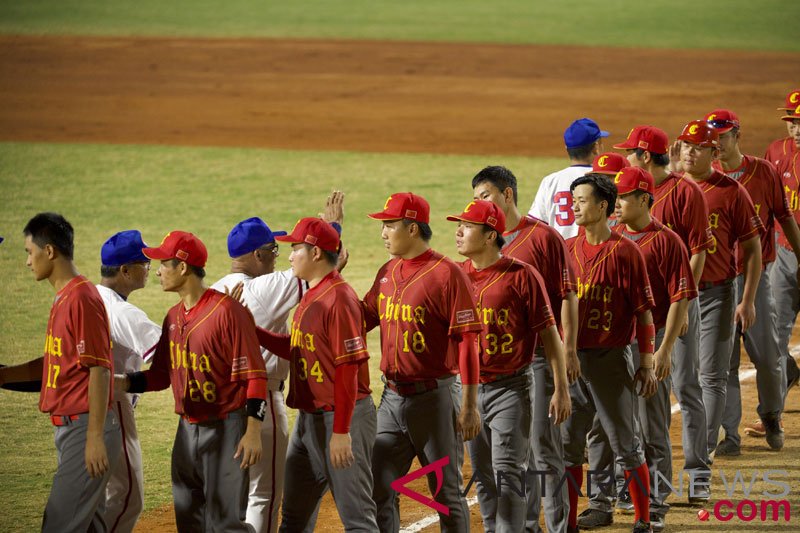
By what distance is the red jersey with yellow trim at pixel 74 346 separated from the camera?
536cm

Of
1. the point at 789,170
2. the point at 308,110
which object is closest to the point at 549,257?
the point at 789,170

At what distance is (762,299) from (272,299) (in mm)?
3524

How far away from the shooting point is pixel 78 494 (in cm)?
534

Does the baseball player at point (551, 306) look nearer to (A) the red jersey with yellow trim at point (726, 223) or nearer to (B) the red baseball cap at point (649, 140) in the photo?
(B) the red baseball cap at point (649, 140)

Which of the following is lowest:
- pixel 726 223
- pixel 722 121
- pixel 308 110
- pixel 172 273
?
pixel 172 273

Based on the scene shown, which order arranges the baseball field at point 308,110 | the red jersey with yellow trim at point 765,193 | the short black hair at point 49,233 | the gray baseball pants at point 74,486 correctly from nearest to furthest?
the gray baseball pants at point 74,486
the short black hair at point 49,233
the red jersey with yellow trim at point 765,193
the baseball field at point 308,110

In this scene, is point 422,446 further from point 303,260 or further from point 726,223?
point 726,223

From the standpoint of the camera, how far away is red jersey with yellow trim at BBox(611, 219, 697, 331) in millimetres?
6762

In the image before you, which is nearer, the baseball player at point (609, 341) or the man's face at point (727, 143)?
the baseball player at point (609, 341)

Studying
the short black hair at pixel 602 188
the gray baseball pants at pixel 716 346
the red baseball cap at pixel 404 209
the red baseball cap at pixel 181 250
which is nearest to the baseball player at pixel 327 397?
the red baseball cap at pixel 404 209

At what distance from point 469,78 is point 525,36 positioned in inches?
270

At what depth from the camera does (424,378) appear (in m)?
5.80

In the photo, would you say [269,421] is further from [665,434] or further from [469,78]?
[469,78]

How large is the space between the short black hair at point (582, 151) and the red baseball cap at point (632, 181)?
0.84 meters
